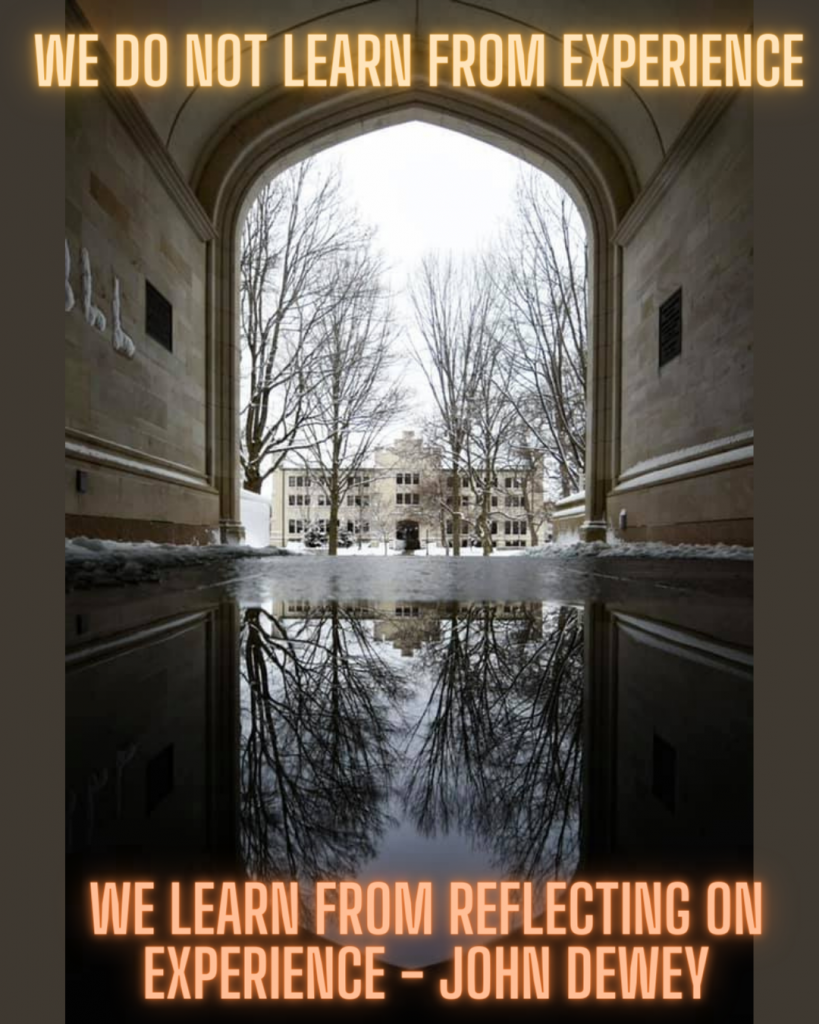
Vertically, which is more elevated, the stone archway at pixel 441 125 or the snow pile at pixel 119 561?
the stone archway at pixel 441 125

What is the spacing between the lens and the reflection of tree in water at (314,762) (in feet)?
2.47

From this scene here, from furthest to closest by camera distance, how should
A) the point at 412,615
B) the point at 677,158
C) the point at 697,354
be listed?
the point at 677,158 → the point at 697,354 → the point at 412,615

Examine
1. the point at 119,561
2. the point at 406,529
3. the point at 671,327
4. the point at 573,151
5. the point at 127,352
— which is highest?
the point at 573,151

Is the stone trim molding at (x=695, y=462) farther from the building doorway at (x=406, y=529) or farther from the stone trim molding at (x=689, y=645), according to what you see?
the building doorway at (x=406, y=529)

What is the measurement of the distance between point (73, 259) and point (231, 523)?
4.68 m

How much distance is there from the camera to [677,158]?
689 centimetres

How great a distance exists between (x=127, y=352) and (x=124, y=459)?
1.20 meters

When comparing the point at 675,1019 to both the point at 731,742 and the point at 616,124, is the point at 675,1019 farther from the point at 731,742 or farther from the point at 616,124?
the point at 616,124

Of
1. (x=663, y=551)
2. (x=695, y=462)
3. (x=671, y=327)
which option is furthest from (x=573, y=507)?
(x=663, y=551)

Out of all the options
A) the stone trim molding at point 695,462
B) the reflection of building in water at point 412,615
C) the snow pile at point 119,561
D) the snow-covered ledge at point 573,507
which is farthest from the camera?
the snow-covered ledge at point 573,507

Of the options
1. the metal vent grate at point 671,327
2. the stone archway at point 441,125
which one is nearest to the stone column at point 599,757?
the metal vent grate at point 671,327

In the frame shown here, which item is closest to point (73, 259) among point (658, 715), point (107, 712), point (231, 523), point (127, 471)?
point (127, 471)

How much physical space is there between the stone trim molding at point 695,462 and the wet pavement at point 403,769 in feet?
14.5

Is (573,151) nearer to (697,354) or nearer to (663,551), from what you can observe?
(697,354)
